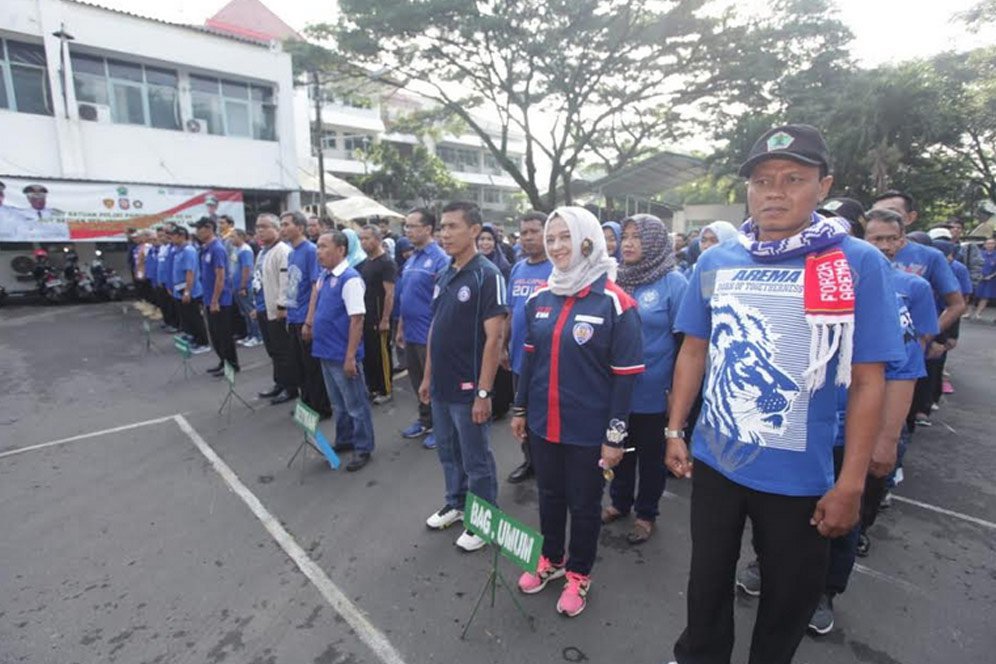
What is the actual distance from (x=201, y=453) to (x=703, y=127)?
64.1ft

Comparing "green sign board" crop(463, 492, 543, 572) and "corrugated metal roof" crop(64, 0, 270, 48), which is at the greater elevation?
"corrugated metal roof" crop(64, 0, 270, 48)

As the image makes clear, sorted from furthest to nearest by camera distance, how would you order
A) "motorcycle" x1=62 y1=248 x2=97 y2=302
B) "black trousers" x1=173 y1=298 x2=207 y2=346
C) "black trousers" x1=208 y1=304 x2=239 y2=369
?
"motorcycle" x1=62 y1=248 x2=97 y2=302 → "black trousers" x1=173 y1=298 x2=207 y2=346 → "black trousers" x1=208 y1=304 x2=239 y2=369

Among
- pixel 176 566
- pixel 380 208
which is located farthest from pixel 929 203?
pixel 176 566

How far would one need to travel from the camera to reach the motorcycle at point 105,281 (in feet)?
45.7

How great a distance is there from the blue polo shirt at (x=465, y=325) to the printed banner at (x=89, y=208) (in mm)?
13073

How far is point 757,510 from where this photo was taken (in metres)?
1.78

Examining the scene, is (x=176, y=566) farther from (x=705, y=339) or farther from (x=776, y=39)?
(x=776, y=39)

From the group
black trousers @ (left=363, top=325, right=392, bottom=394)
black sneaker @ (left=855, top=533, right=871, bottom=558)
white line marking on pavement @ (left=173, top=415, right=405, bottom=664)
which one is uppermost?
black trousers @ (left=363, top=325, right=392, bottom=394)

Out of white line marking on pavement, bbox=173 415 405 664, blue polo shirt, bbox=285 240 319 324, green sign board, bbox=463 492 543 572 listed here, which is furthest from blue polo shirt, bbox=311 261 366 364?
green sign board, bbox=463 492 543 572

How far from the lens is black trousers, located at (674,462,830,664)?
5.63ft

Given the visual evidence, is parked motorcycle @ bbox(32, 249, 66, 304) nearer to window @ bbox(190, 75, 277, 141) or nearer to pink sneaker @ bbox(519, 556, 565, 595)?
window @ bbox(190, 75, 277, 141)

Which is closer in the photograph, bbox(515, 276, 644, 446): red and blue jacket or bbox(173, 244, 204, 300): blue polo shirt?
bbox(515, 276, 644, 446): red and blue jacket

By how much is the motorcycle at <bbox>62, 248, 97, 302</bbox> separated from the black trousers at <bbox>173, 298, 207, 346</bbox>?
7.19m

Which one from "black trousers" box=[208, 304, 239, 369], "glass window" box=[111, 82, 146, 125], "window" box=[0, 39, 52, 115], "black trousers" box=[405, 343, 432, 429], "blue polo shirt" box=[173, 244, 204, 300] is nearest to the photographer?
"black trousers" box=[405, 343, 432, 429]
